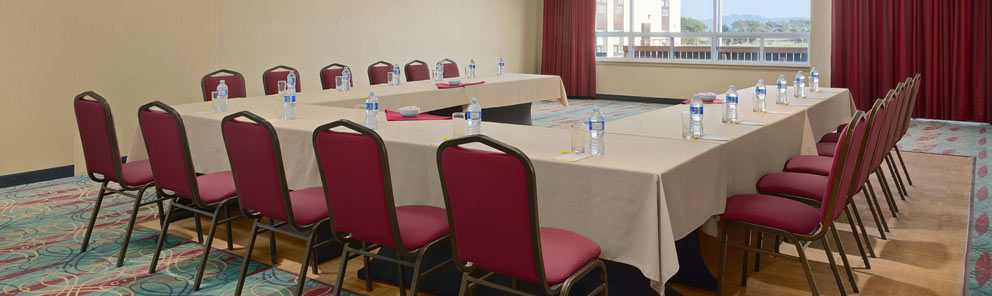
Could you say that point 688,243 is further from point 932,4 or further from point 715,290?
point 932,4

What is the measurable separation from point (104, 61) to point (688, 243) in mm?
5169

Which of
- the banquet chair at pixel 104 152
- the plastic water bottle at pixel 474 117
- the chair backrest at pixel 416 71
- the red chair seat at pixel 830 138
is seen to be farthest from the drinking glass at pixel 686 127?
the chair backrest at pixel 416 71

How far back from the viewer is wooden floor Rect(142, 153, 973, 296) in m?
3.48

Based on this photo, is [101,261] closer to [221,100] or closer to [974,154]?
[221,100]

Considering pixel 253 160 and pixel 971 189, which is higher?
pixel 253 160

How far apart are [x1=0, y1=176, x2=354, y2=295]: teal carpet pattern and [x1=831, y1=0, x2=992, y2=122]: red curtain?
8.30 m

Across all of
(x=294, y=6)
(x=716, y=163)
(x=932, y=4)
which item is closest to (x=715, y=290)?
(x=716, y=163)

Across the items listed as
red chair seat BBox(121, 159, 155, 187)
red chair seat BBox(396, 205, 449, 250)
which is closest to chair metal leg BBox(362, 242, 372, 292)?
red chair seat BBox(396, 205, 449, 250)

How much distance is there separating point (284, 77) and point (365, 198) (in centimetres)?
416

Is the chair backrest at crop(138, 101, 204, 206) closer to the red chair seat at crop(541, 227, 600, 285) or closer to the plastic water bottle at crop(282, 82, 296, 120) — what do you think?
the plastic water bottle at crop(282, 82, 296, 120)

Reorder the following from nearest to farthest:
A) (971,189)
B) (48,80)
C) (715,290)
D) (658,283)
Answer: (658,283)
(715,290)
(971,189)
(48,80)

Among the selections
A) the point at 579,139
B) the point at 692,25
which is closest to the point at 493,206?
the point at 579,139

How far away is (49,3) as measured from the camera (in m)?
5.91

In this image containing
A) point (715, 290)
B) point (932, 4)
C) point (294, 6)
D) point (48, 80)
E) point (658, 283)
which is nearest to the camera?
point (658, 283)
